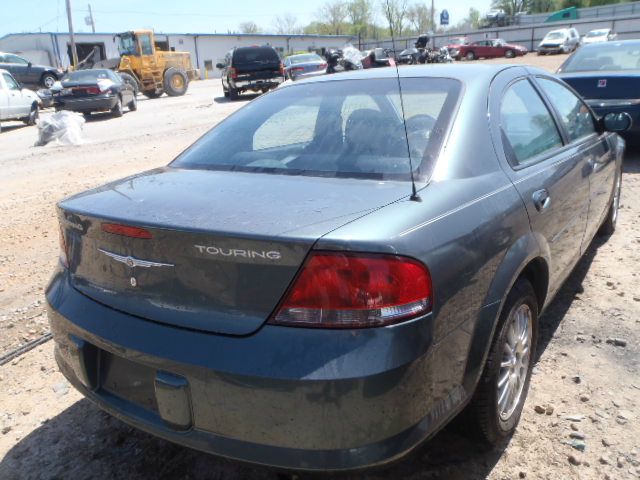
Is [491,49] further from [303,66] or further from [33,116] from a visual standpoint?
[33,116]

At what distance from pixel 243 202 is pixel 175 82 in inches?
1030

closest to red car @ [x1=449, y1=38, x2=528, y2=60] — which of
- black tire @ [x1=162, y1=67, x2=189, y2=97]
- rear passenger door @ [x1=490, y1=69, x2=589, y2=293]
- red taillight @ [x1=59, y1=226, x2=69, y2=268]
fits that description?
black tire @ [x1=162, y1=67, x2=189, y2=97]

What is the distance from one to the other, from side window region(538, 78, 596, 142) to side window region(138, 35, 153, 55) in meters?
24.5

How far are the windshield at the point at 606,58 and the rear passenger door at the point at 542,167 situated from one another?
568cm

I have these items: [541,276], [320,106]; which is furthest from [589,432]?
[320,106]

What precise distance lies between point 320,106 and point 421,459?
1.78m

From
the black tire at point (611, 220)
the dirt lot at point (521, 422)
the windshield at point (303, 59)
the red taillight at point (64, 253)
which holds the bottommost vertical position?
the dirt lot at point (521, 422)

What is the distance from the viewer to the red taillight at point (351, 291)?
1730 millimetres

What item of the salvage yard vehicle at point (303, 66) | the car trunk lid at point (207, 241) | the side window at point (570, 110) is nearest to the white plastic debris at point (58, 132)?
the side window at point (570, 110)

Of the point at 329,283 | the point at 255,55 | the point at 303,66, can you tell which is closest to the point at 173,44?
the point at 303,66

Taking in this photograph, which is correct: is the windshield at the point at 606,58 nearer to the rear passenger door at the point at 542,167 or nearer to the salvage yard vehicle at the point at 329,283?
the rear passenger door at the point at 542,167

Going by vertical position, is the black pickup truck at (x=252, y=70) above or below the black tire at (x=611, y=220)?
above

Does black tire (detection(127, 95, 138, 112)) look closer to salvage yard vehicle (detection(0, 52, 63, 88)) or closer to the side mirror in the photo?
salvage yard vehicle (detection(0, 52, 63, 88))

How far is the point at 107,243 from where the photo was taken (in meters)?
2.11
